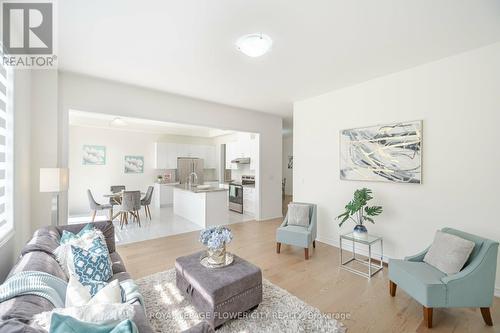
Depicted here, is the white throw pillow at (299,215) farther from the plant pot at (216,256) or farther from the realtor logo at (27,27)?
the realtor logo at (27,27)

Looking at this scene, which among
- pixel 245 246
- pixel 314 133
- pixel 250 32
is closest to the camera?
pixel 250 32

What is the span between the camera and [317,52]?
260cm

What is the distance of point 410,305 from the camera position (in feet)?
7.25

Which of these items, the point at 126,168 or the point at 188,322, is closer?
the point at 188,322

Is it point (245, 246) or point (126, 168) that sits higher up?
point (126, 168)

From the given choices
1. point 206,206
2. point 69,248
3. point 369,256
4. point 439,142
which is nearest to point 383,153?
point 439,142

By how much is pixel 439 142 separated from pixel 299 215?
85.7 inches

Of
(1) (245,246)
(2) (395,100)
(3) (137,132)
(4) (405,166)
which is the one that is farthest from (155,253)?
(3) (137,132)

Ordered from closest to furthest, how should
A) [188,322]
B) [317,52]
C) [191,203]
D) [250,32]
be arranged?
[188,322] → [250,32] → [317,52] → [191,203]

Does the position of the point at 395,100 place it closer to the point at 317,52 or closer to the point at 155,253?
the point at 317,52

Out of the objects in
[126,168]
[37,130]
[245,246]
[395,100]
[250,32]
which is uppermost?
[250,32]

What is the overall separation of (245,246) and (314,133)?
2.53 meters

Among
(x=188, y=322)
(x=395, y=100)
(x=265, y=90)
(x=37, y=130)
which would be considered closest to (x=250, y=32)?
(x=265, y=90)

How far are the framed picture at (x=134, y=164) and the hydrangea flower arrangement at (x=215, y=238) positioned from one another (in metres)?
6.04
